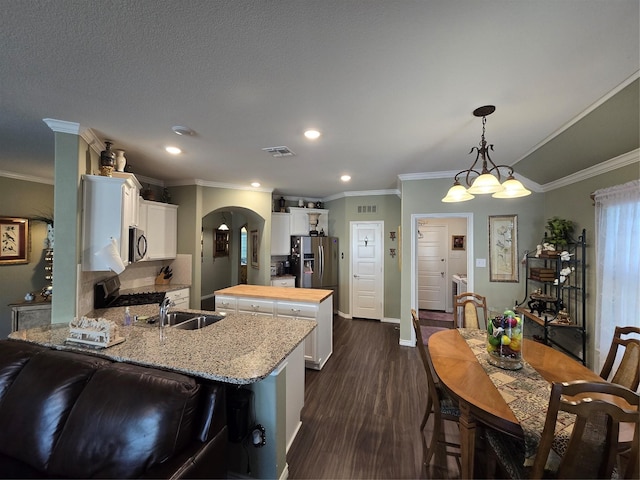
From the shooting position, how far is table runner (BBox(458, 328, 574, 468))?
1.21 metres

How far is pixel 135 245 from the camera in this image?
9.65 ft

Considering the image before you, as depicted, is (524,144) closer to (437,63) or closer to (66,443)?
(437,63)

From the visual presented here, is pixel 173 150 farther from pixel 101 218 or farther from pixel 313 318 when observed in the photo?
pixel 313 318

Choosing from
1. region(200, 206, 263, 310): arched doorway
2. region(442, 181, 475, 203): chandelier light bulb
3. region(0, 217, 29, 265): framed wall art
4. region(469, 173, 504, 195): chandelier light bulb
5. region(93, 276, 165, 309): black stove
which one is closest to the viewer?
region(469, 173, 504, 195): chandelier light bulb

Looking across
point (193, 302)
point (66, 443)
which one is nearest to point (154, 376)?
point (66, 443)

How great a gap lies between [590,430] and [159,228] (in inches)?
188

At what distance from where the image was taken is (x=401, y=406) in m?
2.54

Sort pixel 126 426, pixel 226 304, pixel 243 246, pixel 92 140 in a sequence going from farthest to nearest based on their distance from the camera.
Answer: pixel 243 246
pixel 226 304
pixel 92 140
pixel 126 426

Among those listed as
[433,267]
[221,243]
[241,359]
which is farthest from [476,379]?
[221,243]

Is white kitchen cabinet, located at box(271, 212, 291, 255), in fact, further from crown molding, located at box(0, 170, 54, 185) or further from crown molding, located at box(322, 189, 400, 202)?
crown molding, located at box(0, 170, 54, 185)

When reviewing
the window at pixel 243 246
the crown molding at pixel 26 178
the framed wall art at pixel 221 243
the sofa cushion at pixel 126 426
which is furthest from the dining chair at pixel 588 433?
the window at pixel 243 246

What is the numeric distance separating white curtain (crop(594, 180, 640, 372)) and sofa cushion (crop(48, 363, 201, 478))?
3549 mm

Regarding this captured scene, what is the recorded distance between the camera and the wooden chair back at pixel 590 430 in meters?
1.03

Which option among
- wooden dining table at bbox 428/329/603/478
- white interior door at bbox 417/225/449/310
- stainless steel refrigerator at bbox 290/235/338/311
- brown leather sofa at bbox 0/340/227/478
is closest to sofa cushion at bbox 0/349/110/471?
brown leather sofa at bbox 0/340/227/478
